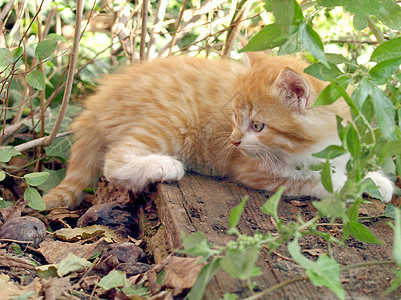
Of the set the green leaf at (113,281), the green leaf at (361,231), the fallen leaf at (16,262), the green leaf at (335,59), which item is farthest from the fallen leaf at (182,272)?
the green leaf at (335,59)

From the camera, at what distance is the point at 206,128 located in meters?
2.44

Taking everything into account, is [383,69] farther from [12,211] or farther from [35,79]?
[12,211]

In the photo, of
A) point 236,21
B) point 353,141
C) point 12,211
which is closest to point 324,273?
point 353,141

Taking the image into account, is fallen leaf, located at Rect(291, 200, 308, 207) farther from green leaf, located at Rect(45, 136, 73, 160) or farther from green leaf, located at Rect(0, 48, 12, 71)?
green leaf, located at Rect(45, 136, 73, 160)

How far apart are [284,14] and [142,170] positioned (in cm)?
113

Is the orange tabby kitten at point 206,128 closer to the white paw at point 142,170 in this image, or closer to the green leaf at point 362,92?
the white paw at point 142,170

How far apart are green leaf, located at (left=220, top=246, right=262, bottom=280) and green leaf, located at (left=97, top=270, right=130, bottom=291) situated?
471mm

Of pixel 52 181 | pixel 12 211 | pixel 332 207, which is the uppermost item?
pixel 332 207

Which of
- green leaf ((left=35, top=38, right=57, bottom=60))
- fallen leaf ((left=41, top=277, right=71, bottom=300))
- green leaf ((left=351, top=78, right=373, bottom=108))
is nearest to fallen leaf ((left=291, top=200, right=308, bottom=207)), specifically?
green leaf ((left=351, top=78, right=373, bottom=108))

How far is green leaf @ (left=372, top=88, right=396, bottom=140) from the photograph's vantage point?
1.33m

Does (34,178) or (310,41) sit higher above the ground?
(310,41)

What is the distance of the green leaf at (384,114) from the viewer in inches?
52.2

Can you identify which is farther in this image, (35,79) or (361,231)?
(35,79)

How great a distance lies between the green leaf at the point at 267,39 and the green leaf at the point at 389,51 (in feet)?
0.92
